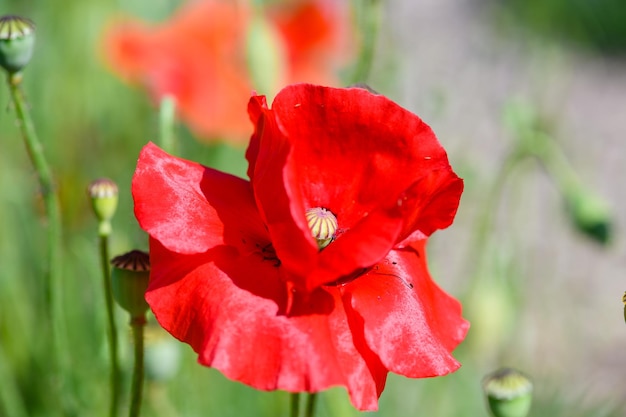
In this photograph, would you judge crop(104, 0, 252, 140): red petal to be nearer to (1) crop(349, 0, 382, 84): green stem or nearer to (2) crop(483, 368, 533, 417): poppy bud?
(1) crop(349, 0, 382, 84): green stem

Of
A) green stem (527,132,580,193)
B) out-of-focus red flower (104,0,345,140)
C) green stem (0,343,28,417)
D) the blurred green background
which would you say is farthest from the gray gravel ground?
green stem (0,343,28,417)

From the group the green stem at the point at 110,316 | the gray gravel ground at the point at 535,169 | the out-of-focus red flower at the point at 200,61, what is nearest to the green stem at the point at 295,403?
the green stem at the point at 110,316

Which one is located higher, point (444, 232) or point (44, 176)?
point (44, 176)

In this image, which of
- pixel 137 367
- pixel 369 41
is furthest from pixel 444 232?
pixel 137 367

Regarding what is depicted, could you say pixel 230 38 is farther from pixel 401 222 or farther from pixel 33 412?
pixel 401 222

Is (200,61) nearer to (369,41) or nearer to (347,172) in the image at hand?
(369,41)

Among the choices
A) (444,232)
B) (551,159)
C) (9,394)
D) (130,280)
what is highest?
(551,159)
